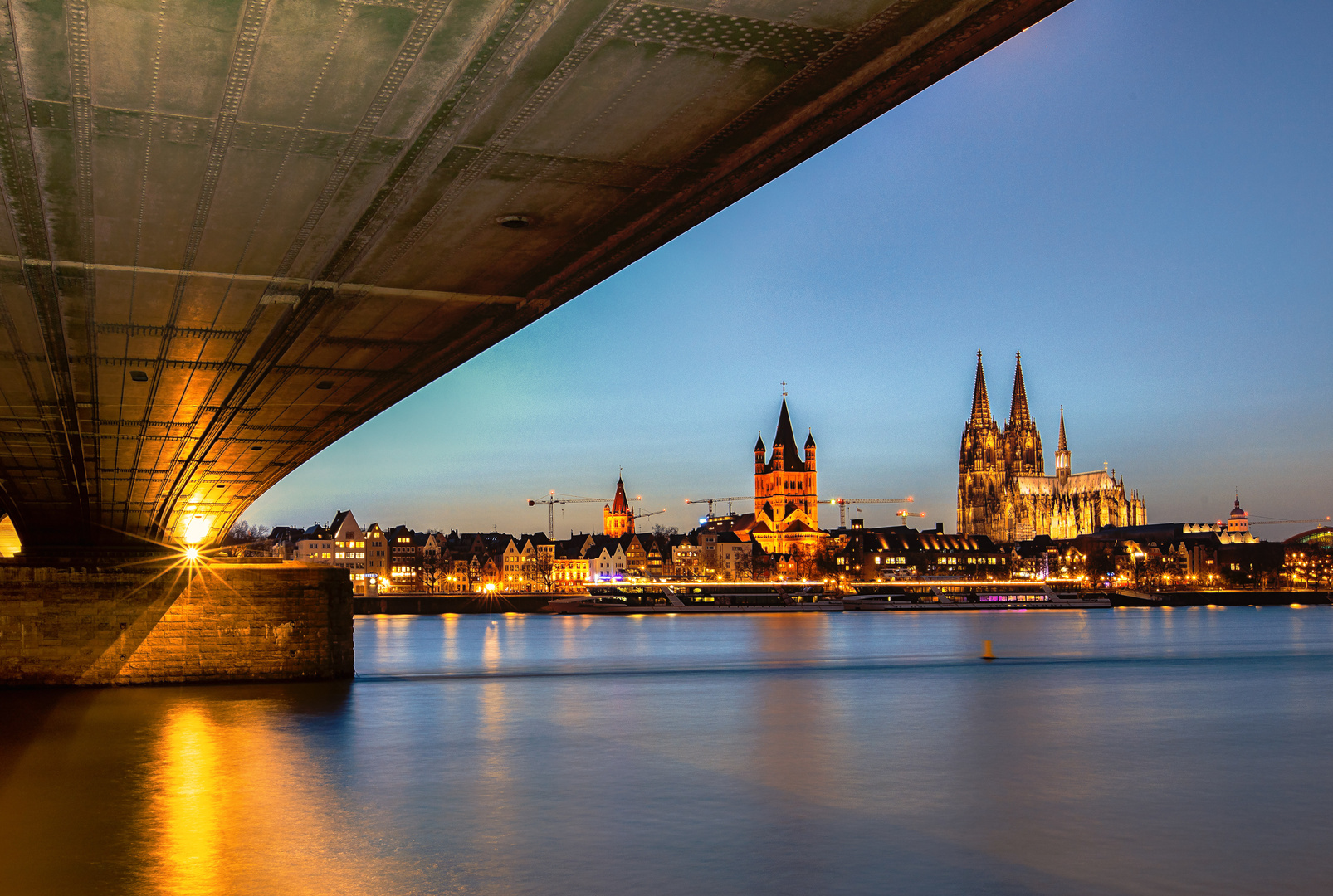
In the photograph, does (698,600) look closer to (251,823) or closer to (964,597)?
(964,597)

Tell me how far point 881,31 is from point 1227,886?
564 inches

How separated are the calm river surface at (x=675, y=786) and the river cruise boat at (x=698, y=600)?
273ft

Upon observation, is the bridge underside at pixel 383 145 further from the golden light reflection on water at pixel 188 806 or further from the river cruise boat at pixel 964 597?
the river cruise boat at pixel 964 597

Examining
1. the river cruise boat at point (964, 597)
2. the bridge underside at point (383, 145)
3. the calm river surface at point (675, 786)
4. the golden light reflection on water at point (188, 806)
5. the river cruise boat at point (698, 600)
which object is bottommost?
the river cruise boat at point (964, 597)

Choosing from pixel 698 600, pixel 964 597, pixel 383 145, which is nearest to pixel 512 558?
pixel 698 600

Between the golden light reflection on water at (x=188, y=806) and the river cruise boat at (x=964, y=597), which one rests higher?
the golden light reflection on water at (x=188, y=806)

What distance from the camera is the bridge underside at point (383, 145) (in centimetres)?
843

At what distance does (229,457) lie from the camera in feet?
107

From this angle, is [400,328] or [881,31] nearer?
[881,31]

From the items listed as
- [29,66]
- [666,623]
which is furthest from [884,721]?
[666,623]

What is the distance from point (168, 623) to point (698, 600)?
341 feet

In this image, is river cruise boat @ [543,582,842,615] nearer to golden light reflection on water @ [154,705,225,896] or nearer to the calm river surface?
the calm river surface

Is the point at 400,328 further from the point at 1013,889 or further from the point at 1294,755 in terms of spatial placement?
the point at 1294,755

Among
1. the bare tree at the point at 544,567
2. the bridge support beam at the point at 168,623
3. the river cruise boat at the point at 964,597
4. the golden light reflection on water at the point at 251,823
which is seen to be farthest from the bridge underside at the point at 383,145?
the bare tree at the point at 544,567
